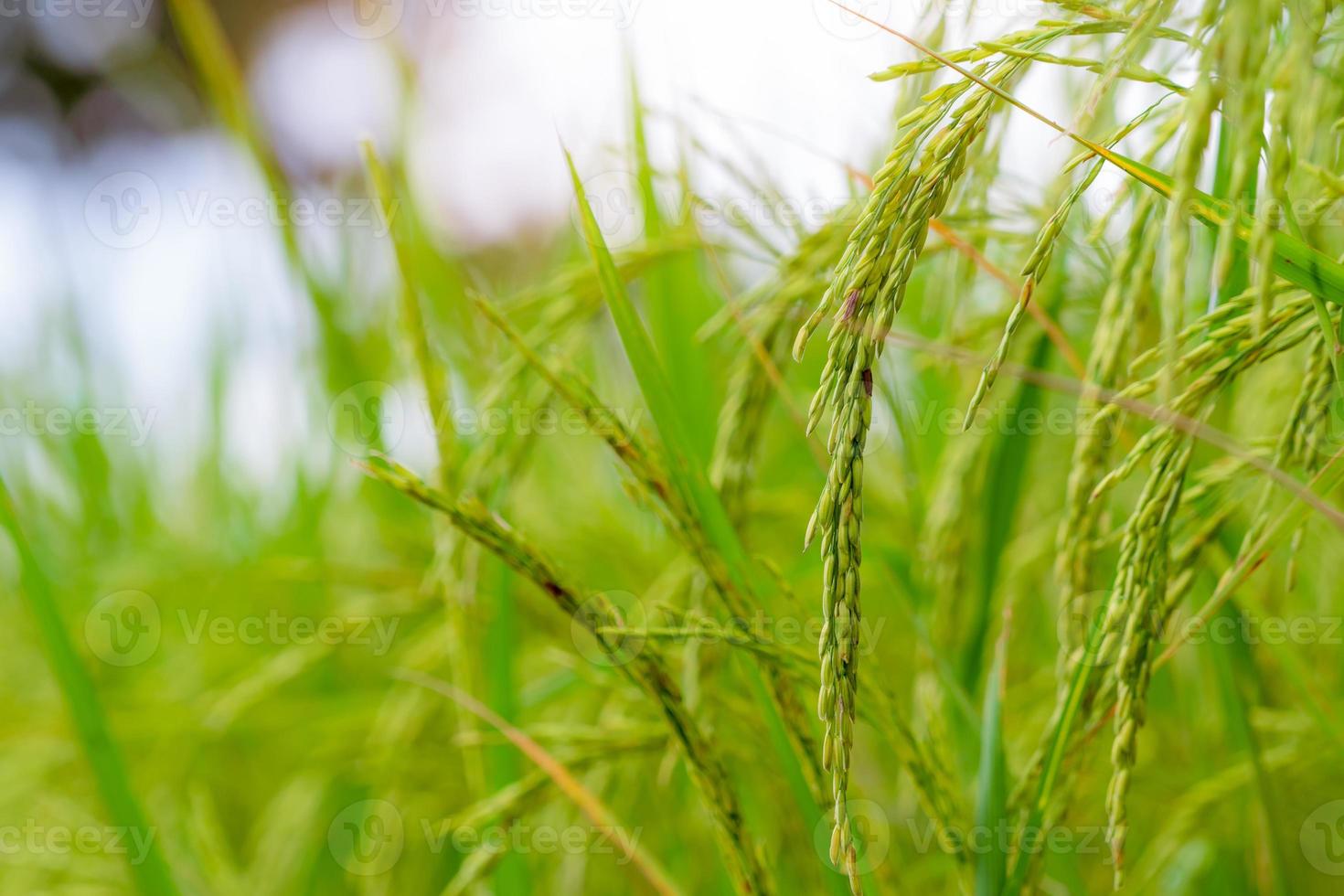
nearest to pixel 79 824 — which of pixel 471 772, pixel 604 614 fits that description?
pixel 471 772

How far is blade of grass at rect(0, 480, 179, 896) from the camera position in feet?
2.26

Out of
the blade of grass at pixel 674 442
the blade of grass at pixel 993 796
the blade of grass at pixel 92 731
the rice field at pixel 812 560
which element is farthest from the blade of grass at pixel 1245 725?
the blade of grass at pixel 92 731

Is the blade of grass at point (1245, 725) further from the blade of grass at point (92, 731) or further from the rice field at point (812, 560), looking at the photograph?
the blade of grass at point (92, 731)

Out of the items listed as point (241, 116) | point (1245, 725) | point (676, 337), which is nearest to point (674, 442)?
point (1245, 725)

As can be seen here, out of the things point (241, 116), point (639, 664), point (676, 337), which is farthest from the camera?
point (241, 116)

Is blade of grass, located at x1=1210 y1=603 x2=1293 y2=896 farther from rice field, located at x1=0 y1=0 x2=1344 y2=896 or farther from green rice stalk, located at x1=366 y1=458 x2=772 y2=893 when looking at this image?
green rice stalk, located at x1=366 y1=458 x2=772 y2=893

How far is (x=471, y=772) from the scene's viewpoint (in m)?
0.92

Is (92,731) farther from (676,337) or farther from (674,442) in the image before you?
(676,337)

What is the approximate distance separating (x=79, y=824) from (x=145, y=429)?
4.24 feet

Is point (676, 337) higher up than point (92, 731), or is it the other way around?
point (676, 337)

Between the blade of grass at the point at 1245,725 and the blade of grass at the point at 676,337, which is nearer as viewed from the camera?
the blade of grass at the point at 1245,725

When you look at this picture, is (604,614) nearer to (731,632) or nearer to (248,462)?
(731,632)

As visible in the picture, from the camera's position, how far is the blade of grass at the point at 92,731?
2.26 ft

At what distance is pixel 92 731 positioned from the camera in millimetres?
705
